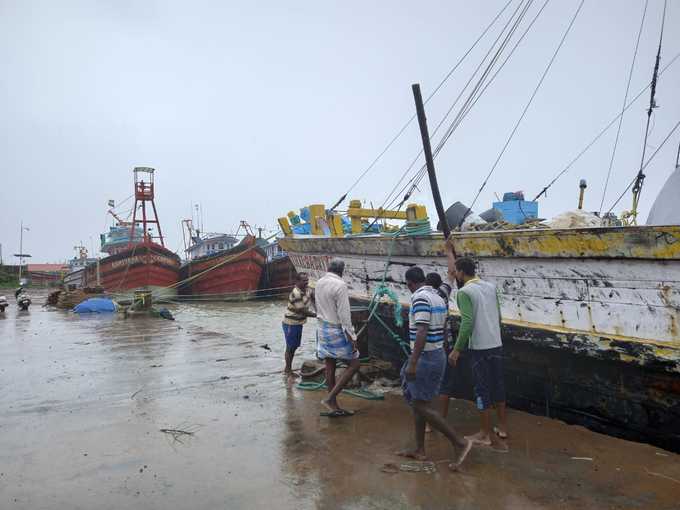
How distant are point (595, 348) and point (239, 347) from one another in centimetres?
598

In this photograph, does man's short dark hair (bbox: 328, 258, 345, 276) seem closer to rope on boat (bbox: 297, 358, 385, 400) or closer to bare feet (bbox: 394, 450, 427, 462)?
rope on boat (bbox: 297, 358, 385, 400)

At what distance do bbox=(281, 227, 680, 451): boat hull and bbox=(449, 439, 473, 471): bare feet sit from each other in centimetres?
133

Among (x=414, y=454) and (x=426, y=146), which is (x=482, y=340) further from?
(x=426, y=146)

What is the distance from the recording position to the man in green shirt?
12.6 ft

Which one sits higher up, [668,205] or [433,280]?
[668,205]

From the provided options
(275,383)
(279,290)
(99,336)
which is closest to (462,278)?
(275,383)

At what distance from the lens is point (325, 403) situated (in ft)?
15.5

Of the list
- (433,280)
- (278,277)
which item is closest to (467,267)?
(433,280)

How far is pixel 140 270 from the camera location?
24828 millimetres

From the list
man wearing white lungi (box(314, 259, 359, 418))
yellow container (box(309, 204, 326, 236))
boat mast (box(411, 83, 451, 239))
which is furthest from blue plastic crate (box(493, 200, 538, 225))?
yellow container (box(309, 204, 326, 236))

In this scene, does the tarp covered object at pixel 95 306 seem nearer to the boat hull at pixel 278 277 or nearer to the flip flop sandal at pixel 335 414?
the boat hull at pixel 278 277

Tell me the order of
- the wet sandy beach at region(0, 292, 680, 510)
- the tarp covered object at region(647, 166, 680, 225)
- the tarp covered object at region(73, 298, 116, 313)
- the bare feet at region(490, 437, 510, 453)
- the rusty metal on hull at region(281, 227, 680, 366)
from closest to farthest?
the wet sandy beach at region(0, 292, 680, 510), the rusty metal on hull at region(281, 227, 680, 366), the bare feet at region(490, 437, 510, 453), the tarp covered object at region(647, 166, 680, 225), the tarp covered object at region(73, 298, 116, 313)

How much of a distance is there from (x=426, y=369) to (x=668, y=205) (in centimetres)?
293

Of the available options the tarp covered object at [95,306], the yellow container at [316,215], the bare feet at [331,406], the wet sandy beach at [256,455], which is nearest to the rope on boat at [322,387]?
the wet sandy beach at [256,455]
